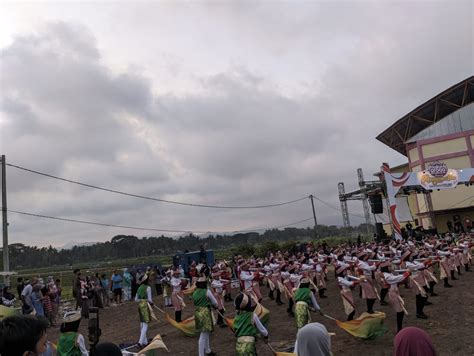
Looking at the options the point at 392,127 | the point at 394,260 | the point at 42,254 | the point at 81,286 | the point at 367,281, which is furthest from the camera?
the point at 42,254

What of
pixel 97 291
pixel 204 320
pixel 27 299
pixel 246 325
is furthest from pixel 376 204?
pixel 246 325

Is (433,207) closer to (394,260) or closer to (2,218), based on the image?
(394,260)

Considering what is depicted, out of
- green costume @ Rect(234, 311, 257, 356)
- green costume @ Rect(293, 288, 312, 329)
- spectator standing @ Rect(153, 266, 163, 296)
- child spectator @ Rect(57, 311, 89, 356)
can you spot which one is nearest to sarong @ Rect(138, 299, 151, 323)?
green costume @ Rect(293, 288, 312, 329)

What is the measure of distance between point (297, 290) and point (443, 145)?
3052 cm

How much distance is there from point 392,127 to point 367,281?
32457 millimetres

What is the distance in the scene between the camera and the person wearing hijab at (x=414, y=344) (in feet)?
10.4

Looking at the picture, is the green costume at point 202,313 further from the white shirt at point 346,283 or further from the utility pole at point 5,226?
the utility pole at point 5,226

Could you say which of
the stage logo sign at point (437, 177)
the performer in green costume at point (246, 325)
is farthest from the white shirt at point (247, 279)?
the stage logo sign at point (437, 177)

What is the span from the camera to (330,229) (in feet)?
257

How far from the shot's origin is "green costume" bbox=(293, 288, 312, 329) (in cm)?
820

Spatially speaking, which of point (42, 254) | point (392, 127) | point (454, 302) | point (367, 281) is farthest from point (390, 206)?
point (42, 254)

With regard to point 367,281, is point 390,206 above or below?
above

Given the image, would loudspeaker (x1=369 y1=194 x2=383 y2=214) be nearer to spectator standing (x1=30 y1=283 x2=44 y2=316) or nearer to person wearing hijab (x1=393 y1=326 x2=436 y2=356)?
spectator standing (x1=30 y1=283 x2=44 y2=316)

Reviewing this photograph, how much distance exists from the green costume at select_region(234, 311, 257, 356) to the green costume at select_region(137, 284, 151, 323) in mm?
4935
